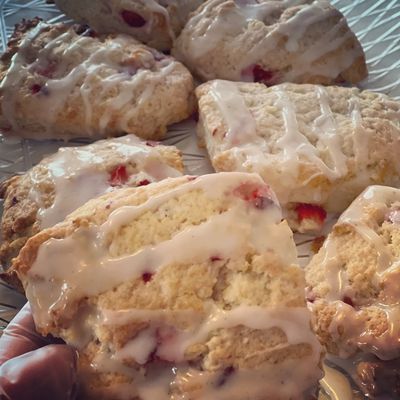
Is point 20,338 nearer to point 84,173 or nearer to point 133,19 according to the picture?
point 84,173

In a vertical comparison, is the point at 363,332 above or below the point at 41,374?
below

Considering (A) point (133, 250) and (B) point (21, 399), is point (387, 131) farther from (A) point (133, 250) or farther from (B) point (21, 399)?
(B) point (21, 399)

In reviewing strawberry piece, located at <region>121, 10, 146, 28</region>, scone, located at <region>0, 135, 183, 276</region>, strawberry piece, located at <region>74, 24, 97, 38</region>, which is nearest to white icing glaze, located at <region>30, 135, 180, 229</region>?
scone, located at <region>0, 135, 183, 276</region>

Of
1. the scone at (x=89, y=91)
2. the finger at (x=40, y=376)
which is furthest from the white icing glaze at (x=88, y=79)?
the finger at (x=40, y=376)

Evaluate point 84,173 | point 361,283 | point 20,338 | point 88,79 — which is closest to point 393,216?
point 361,283

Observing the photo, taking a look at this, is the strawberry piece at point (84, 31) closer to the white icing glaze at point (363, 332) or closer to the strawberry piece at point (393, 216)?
the strawberry piece at point (393, 216)

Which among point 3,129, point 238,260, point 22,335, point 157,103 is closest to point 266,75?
point 157,103

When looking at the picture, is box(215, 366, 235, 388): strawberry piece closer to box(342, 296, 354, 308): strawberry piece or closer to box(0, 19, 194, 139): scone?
box(342, 296, 354, 308): strawberry piece
